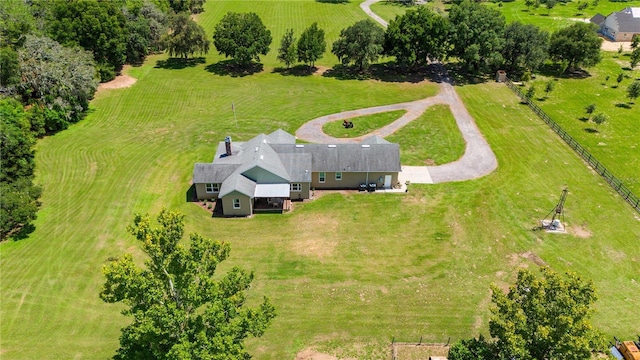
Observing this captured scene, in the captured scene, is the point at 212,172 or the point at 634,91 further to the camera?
the point at 634,91

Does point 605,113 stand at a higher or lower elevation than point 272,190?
higher

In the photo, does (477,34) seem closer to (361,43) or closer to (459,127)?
(361,43)

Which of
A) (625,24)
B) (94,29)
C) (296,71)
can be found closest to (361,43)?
(296,71)

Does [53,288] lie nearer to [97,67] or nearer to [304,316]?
[304,316]

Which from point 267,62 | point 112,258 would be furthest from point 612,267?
point 267,62

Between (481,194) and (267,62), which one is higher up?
(267,62)

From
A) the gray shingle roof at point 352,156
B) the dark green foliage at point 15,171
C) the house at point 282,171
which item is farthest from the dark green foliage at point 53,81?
the gray shingle roof at point 352,156
